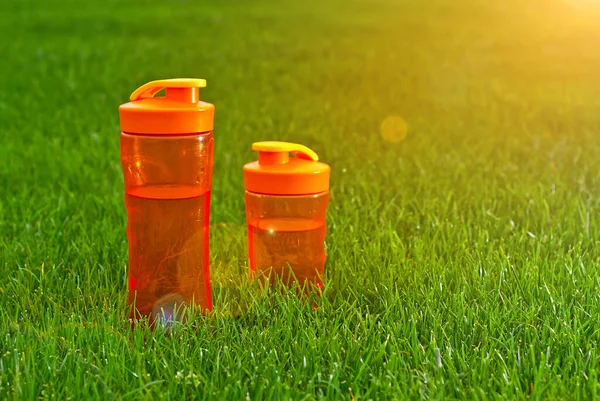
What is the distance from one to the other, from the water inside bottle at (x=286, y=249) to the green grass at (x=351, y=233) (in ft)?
→ 0.31

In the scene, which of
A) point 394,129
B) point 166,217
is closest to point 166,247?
point 166,217

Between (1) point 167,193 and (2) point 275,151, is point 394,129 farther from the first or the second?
(1) point 167,193

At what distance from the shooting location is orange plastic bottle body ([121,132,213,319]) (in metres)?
2.46

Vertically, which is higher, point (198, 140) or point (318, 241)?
point (198, 140)

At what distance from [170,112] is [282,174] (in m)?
0.45

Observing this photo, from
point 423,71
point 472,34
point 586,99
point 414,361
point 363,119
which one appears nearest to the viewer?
point 414,361

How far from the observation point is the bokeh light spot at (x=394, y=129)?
5395 millimetres

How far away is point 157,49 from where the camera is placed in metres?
9.42

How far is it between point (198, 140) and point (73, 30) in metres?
9.28

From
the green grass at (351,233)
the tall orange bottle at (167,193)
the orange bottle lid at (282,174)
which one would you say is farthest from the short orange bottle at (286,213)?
the tall orange bottle at (167,193)

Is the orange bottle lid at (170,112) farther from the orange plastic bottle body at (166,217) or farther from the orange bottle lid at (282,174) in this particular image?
the orange bottle lid at (282,174)

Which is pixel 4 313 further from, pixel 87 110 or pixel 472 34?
pixel 472 34

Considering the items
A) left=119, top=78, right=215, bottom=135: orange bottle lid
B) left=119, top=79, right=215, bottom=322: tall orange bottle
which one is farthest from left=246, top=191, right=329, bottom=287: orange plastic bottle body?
left=119, top=78, right=215, bottom=135: orange bottle lid

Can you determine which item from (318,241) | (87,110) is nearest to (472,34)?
(87,110)
